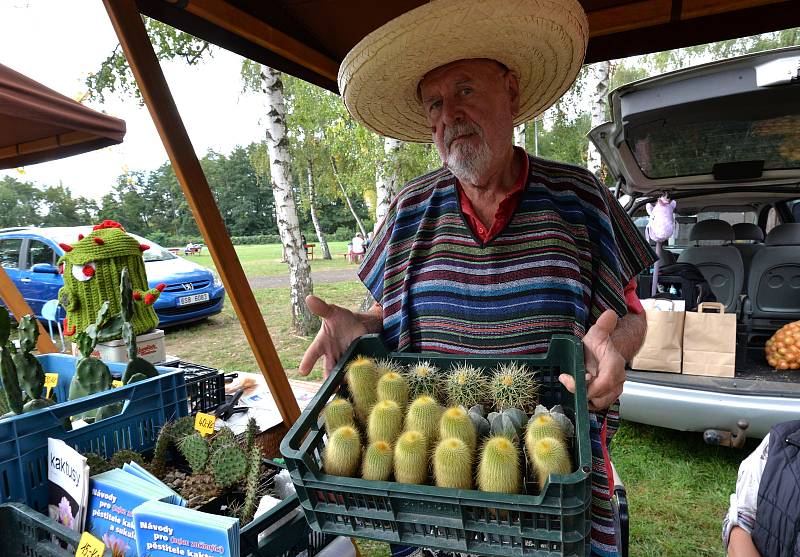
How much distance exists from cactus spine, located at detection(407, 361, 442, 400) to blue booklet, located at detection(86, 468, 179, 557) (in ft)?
2.02

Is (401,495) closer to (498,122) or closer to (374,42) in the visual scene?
(498,122)

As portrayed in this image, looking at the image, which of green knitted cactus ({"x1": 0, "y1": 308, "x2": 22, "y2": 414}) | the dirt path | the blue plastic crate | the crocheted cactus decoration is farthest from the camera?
the dirt path

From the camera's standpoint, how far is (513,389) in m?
1.17

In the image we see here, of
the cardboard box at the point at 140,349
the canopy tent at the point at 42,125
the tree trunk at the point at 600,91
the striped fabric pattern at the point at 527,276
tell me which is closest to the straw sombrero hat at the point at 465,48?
the striped fabric pattern at the point at 527,276

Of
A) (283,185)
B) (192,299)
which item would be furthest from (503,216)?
(192,299)

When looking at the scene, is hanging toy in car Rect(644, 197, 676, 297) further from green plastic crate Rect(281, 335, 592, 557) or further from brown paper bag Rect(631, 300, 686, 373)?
green plastic crate Rect(281, 335, 592, 557)

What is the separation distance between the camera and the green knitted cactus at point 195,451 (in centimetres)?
139

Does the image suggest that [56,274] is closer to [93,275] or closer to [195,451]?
[93,275]

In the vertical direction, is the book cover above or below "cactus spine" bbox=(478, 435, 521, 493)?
below

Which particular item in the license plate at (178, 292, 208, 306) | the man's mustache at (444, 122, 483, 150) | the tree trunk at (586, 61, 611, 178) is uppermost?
the tree trunk at (586, 61, 611, 178)

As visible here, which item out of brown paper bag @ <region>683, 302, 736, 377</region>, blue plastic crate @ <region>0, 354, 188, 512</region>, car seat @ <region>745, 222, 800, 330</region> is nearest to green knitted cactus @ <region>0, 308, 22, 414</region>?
blue plastic crate @ <region>0, 354, 188, 512</region>

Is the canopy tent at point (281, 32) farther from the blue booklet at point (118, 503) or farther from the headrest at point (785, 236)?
the headrest at point (785, 236)

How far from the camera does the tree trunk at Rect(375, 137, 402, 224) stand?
6754 millimetres

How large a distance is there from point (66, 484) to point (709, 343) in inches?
133
